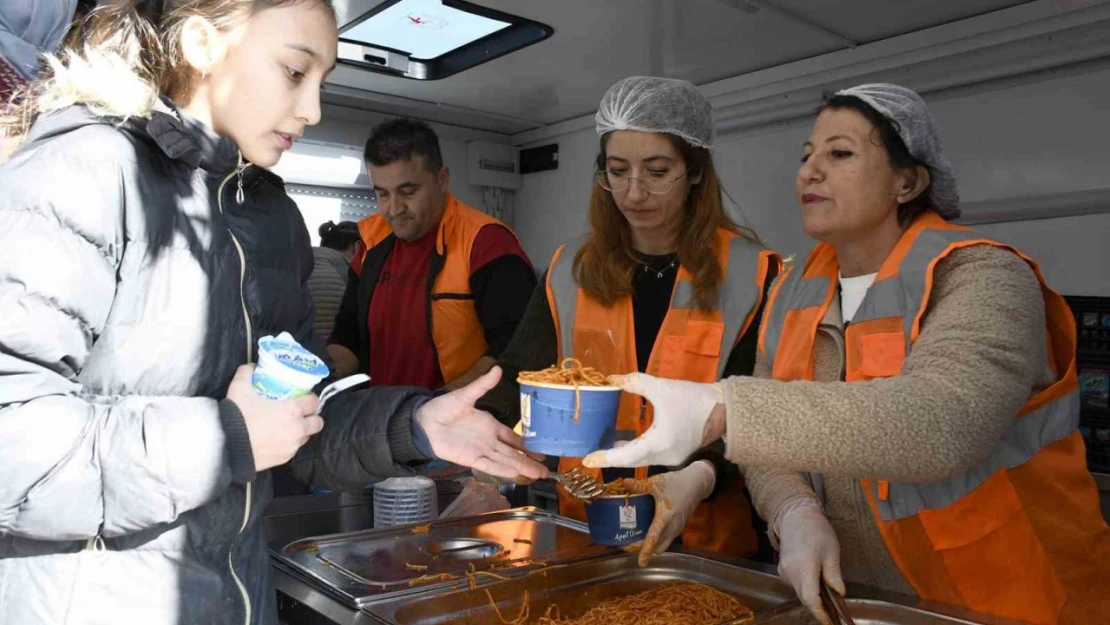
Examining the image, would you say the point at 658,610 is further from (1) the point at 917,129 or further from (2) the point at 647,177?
(2) the point at 647,177

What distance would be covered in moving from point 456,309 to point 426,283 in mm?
191

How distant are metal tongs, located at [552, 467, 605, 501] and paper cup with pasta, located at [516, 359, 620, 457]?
500mm

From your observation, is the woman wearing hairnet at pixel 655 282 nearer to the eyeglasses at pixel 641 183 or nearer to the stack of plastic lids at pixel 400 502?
the eyeglasses at pixel 641 183

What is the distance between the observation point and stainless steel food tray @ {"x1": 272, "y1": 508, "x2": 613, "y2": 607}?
72.4 inches

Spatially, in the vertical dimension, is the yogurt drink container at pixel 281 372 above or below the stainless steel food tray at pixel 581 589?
above

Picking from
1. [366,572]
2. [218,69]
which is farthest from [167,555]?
[218,69]

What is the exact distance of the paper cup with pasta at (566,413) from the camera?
1.57 metres

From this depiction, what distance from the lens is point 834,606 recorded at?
1673mm

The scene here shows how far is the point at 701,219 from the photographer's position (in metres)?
2.82

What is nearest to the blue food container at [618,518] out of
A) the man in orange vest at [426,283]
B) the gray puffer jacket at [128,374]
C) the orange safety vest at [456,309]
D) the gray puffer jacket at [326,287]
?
the gray puffer jacket at [128,374]

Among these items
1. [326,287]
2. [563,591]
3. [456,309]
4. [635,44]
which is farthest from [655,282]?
[326,287]

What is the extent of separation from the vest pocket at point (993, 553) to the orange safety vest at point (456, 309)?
7.84 ft

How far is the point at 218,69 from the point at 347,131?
5321 millimetres

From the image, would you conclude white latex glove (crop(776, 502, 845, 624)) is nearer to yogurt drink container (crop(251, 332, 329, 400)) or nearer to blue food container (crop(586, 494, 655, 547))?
blue food container (crop(586, 494, 655, 547))
